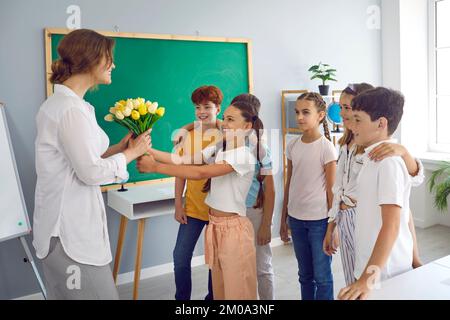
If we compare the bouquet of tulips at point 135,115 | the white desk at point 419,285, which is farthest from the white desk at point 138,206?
the white desk at point 419,285

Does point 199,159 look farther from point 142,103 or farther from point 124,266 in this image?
point 124,266

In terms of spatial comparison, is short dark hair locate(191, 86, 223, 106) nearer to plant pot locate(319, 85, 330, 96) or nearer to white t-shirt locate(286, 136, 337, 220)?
white t-shirt locate(286, 136, 337, 220)

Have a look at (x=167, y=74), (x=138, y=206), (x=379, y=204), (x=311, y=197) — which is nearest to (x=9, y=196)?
(x=138, y=206)

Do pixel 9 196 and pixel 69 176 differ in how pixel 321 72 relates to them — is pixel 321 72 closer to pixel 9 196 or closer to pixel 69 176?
pixel 9 196

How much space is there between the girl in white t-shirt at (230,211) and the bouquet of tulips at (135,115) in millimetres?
161

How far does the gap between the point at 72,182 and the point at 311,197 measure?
49.4 inches

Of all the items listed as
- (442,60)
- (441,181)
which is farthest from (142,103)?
(442,60)

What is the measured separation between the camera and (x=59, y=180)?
5.23 feet

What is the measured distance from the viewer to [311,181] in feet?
7.79

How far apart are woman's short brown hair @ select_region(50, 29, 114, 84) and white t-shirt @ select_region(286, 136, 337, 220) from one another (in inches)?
47.0

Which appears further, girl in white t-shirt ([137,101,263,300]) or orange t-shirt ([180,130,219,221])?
orange t-shirt ([180,130,219,221])

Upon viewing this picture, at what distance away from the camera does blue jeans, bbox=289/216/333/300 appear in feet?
7.55

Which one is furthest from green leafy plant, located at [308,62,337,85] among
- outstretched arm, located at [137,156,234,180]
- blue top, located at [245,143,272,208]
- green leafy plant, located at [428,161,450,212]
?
outstretched arm, located at [137,156,234,180]

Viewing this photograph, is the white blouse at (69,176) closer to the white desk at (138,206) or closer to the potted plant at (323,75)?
the white desk at (138,206)
